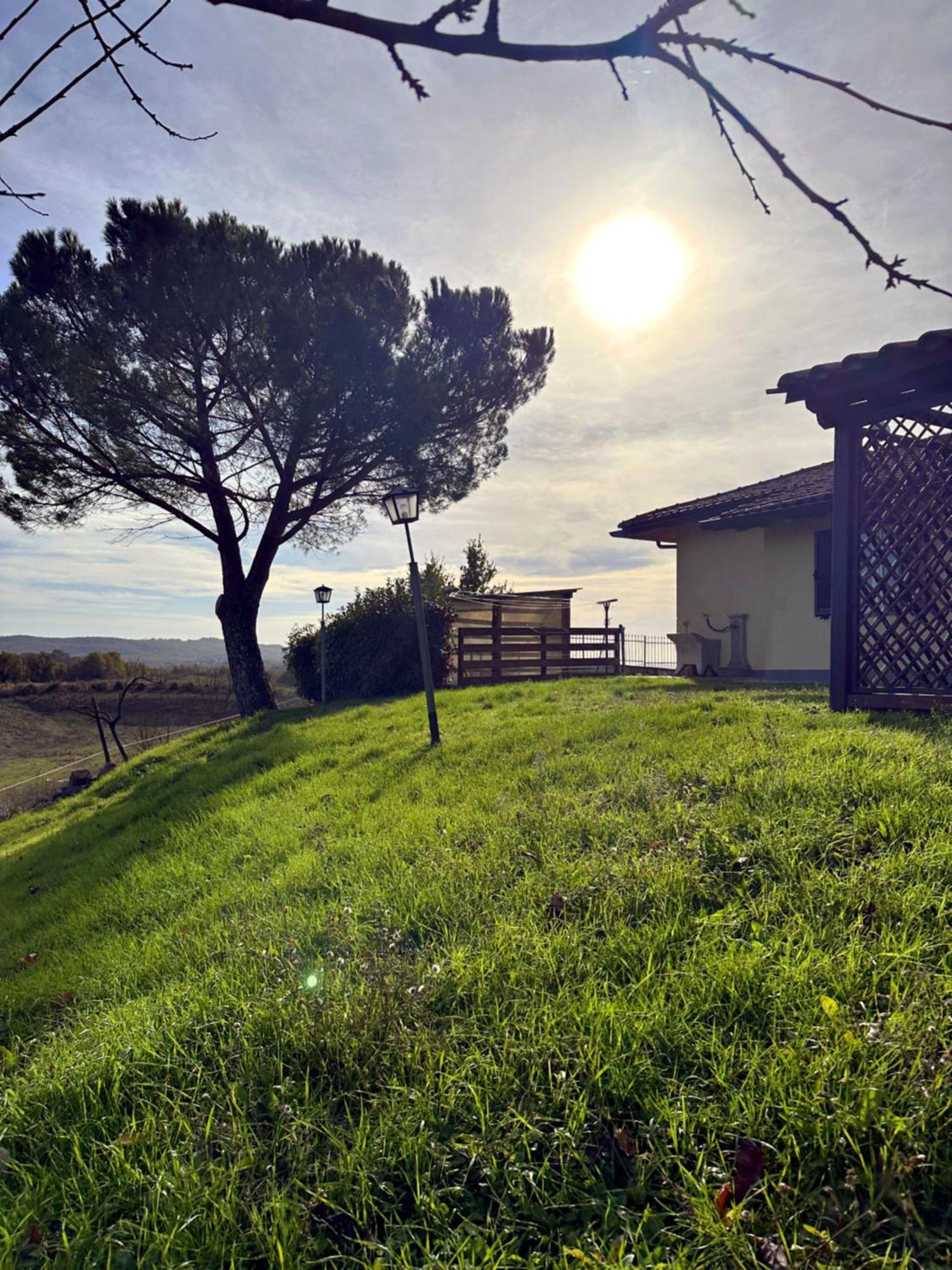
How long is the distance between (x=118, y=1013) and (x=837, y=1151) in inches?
100

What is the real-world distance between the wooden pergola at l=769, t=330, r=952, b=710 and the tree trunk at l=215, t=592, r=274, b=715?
38.6ft

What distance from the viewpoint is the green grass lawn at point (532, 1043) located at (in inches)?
59.0

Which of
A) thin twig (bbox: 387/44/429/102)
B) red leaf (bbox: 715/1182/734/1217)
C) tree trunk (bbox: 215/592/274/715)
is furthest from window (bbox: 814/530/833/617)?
tree trunk (bbox: 215/592/274/715)

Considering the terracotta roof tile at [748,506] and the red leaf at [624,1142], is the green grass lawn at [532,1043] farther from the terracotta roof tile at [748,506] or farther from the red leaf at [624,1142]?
the terracotta roof tile at [748,506]

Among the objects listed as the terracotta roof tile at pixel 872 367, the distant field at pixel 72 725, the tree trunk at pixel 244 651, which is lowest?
the distant field at pixel 72 725

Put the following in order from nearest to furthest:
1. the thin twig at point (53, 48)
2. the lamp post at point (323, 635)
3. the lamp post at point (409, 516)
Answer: the thin twig at point (53, 48) < the lamp post at point (409, 516) < the lamp post at point (323, 635)

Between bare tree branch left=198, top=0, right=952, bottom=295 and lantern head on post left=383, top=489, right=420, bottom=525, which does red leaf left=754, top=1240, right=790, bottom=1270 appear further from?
lantern head on post left=383, top=489, right=420, bottom=525

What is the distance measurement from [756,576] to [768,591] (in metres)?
0.35

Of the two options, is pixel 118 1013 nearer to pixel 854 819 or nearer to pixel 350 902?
pixel 350 902

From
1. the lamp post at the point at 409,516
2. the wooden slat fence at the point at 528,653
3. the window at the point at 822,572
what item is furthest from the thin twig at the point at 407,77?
the wooden slat fence at the point at 528,653

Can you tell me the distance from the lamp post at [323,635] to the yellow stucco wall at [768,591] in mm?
7741

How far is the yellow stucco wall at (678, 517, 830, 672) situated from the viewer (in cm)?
1089

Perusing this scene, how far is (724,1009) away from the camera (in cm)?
200

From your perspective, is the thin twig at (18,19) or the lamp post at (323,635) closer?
the thin twig at (18,19)
